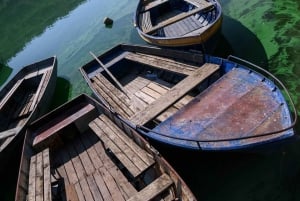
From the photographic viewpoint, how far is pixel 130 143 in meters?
9.80

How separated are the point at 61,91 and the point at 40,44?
10199mm

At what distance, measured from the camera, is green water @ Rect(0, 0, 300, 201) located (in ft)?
29.5

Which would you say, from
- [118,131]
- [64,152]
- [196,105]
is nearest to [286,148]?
[196,105]

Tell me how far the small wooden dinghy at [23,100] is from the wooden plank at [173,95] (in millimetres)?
6017

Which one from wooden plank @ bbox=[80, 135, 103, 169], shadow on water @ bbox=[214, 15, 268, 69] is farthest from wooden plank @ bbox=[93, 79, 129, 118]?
shadow on water @ bbox=[214, 15, 268, 69]

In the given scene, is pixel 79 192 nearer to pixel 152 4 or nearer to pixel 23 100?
pixel 23 100

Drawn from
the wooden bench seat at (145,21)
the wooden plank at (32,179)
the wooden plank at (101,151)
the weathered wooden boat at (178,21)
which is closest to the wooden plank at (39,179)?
the wooden plank at (32,179)

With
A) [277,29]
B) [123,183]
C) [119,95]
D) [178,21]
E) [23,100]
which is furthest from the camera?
[23,100]

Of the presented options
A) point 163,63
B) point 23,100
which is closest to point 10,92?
point 23,100

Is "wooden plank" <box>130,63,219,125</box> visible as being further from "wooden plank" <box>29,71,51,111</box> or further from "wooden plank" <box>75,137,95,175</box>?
"wooden plank" <box>29,71,51,111</box>

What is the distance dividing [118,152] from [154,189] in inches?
86.2

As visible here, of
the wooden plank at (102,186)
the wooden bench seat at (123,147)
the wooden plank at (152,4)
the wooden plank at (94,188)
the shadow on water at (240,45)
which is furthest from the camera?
the wooden plank at (152,4)

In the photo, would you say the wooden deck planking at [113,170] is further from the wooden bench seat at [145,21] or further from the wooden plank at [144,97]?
the wooden bench seat at [145,21]

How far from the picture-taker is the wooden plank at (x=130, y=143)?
8877 mm
